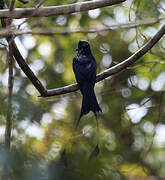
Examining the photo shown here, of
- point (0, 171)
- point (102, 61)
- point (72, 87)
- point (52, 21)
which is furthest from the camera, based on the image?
point (52, 21)

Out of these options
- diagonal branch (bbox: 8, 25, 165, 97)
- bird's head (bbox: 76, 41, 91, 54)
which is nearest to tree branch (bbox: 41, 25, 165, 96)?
diagonal branch (bbox: 8, 25, 165, 97)

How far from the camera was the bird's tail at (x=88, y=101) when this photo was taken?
4035 mm

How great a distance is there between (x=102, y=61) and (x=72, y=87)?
1660mm

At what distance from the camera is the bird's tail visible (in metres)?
4.04

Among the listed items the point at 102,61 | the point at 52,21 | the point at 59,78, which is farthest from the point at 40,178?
the point at 52,21

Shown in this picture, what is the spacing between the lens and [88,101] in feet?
13.4

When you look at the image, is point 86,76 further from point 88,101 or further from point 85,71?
point 88,101

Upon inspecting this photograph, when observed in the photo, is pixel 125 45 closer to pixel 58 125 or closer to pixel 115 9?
pixel 115 9

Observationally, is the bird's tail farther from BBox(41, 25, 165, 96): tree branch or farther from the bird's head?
the bird's head

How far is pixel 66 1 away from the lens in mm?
4930

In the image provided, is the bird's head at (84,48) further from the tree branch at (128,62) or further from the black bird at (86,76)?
the tree branch at (128,62)

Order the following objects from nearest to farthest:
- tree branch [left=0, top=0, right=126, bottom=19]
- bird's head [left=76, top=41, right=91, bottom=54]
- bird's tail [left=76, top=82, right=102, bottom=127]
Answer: tree branch [left=0, top=0, right=126, bottom=19], bird's tail [left=76, top=82, right=102, bottom=127], bird's head [left=76, top=41, right=91, bottom=54]

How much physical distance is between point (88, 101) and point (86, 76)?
309 millimetres

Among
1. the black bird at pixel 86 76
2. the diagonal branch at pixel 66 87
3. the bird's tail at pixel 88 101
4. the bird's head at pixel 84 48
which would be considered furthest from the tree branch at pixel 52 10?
the bird's head at pixel 84 48
